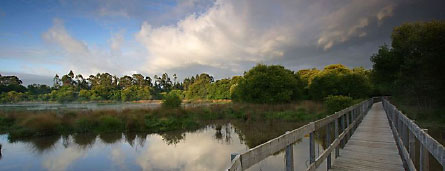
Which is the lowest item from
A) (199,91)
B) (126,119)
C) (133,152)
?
(133,152)

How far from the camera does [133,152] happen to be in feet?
34.2

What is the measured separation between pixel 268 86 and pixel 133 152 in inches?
912

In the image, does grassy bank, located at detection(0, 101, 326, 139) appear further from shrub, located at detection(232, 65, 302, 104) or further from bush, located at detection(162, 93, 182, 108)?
shrub, located at detection(232, 65, 302, 104)

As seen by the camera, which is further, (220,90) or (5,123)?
(220,90)

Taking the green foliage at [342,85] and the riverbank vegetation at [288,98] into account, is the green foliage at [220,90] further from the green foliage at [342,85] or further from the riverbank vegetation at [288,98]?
the green foliage at [342,85]

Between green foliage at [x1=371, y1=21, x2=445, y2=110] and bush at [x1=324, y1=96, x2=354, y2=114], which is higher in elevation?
green foliage at [x1=371, y1=21, x2=445, y2=110]

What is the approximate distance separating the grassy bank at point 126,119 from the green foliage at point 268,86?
6.74 meters

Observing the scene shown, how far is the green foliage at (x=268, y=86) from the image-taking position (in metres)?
30.3

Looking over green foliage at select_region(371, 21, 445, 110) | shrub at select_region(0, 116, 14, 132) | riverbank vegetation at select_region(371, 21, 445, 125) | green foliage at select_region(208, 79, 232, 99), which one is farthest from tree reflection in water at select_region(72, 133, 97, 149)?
green foliage at select_region(208, 79, 232, 99)

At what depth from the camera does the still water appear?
27.8 ft

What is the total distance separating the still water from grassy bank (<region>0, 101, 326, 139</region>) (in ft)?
4.06

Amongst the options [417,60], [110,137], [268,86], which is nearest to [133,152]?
[110,137]

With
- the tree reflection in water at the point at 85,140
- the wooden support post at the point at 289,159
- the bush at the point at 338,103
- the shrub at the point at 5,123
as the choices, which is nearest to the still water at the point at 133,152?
the tree reflection in water at the point at 85,140

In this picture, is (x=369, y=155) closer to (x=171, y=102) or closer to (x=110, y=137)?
(x=110, y=137)
